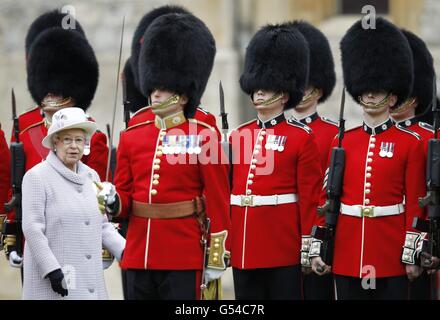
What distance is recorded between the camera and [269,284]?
875cm

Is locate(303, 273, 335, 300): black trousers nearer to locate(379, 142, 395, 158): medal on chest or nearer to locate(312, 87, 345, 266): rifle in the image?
locate(312, 87, 345, 266): rifle

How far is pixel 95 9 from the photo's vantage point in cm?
1341

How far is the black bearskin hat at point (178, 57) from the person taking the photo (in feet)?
27.1

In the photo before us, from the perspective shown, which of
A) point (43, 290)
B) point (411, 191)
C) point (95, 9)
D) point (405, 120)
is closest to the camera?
point (43, 290)

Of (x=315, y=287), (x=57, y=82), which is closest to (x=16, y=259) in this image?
(x=57, y=82)

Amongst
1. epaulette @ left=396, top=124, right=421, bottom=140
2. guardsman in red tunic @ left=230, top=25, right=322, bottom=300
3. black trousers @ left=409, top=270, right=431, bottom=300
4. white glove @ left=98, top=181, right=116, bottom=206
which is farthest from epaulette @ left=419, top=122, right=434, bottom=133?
white glove @ left=98, top=181, right=116, bottom=206

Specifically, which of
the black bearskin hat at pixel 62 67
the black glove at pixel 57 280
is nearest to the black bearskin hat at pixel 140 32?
the black bearskin hat at pixel 62 67

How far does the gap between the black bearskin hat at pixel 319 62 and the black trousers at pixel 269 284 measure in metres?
1.49

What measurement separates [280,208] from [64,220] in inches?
53.6

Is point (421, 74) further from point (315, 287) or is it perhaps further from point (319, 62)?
point (315, 287)

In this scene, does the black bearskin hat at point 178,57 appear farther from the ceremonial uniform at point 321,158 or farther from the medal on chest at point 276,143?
the ceremonial uniform at point 321,158

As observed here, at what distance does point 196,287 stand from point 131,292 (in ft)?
1.01
